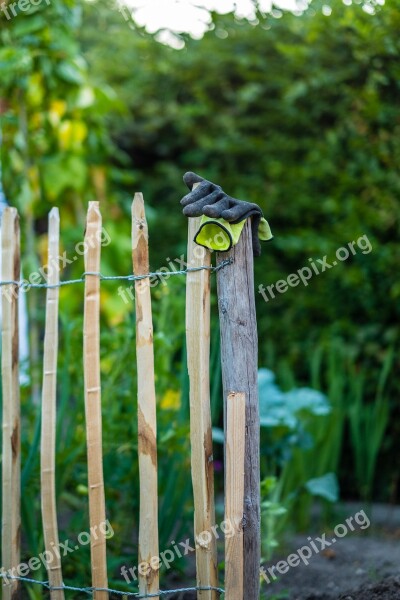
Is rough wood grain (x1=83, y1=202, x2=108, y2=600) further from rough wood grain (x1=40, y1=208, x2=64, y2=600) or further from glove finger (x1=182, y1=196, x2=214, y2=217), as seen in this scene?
glove finger (x1=182, y1=196, x2=214, y2=217)

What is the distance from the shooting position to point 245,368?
1.90m

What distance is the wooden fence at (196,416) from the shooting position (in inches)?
73.7

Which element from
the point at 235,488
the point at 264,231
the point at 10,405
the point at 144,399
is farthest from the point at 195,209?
the point at 10,405

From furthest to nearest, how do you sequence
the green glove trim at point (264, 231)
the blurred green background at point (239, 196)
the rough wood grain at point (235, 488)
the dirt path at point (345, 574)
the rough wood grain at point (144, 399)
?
the blurred green background at point (239, 196), the dirt path at point (345, 574), the green glove trim at point (264, 231), the rough wood grain at point (144, 399), the rough wood grain at point (235, 488)

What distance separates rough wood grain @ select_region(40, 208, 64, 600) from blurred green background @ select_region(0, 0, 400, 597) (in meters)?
0.20

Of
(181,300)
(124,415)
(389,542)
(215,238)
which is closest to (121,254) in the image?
(181,300)

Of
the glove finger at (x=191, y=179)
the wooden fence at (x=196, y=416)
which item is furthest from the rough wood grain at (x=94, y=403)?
the glove finger at (x=191, y=179)

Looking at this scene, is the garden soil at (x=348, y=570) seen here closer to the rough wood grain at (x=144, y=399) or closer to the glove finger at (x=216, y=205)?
the rough wood grain at (x=144, y=399)

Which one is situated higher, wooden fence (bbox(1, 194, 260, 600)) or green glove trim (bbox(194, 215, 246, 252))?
green glove trim (bbox(194, 215, 246, 252))

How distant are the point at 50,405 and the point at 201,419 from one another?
508 mm

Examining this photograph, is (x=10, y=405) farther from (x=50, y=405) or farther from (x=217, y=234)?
(x=217, y=234)

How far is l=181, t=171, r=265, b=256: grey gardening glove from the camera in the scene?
1.86 m

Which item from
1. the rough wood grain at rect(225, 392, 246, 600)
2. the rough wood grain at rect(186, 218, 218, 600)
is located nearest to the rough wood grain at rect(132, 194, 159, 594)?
the rough wood grain at rect(186, 218, 218, 600)

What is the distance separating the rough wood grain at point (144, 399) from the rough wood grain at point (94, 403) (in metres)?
0.14
